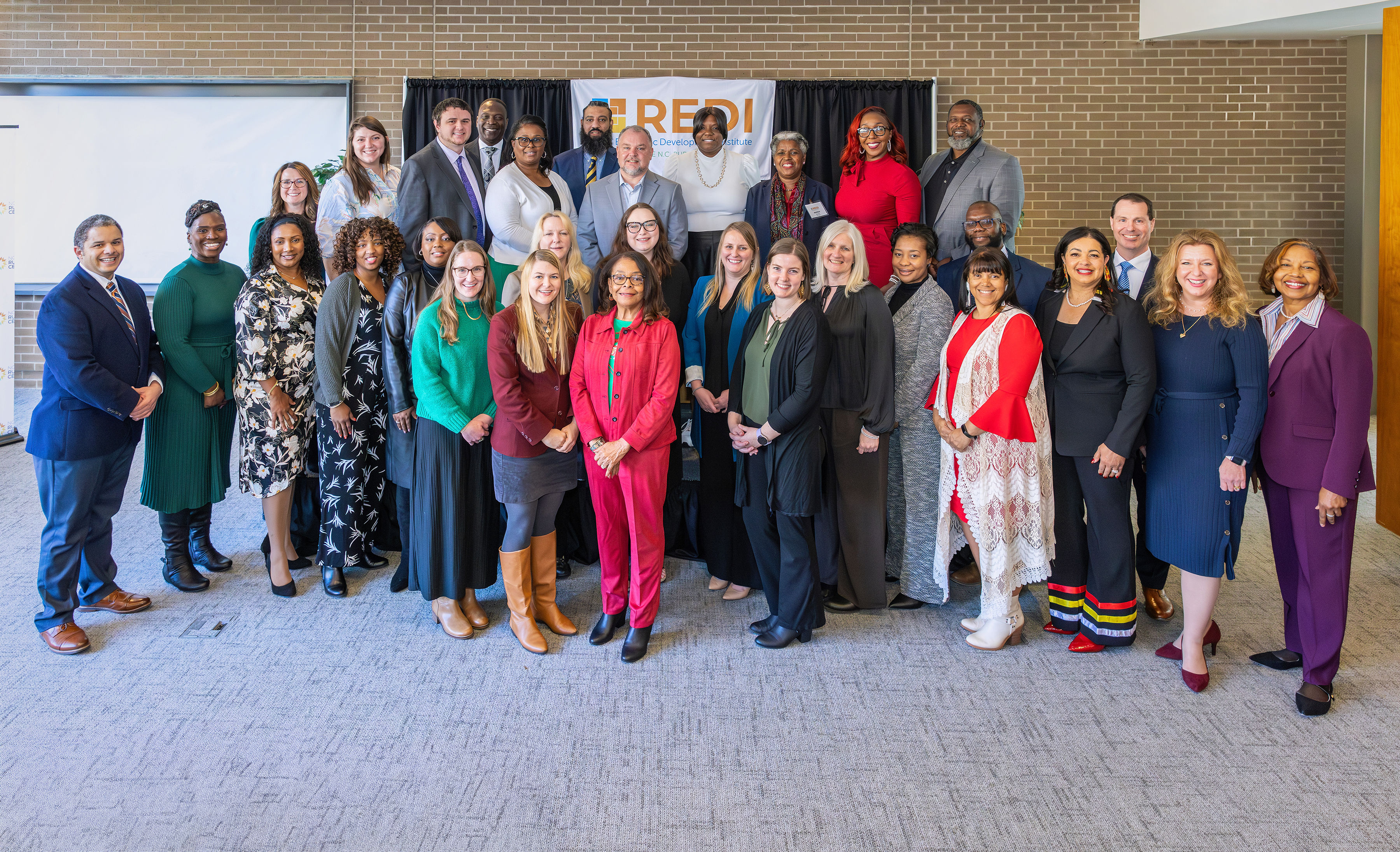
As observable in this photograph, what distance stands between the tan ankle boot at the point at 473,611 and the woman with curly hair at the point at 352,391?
677 millimetres

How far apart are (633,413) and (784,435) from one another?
1.90 feet

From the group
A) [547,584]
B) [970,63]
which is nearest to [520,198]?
[547,584]

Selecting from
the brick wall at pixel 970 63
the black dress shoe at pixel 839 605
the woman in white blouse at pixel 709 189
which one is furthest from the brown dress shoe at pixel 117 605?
the brick wall at pixel 970 63

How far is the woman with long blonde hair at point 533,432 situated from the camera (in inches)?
128

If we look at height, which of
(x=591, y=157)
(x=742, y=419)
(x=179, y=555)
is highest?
(x=591, y=157)

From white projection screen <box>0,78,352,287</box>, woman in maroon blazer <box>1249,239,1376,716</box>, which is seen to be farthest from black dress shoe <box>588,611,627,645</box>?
white projection screen <box>0,78,352,287</box>

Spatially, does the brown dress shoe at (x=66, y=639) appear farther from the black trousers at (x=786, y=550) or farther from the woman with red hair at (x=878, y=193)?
the woman with red hair at (x=878, y=193)

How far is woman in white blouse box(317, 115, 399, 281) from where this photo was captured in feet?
14.9

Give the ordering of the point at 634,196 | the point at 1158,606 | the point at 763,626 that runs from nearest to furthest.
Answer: the point at 763,626 < the point at 1158,606 < the point at 634,196

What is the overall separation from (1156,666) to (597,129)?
4.00 metres

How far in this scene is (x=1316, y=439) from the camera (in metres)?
2.86

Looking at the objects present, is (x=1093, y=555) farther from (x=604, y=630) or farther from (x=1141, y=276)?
(x=604, y=630)

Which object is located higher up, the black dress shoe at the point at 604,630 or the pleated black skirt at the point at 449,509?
the pleated black skirt at the point at 449,509

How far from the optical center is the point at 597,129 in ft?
17.0
